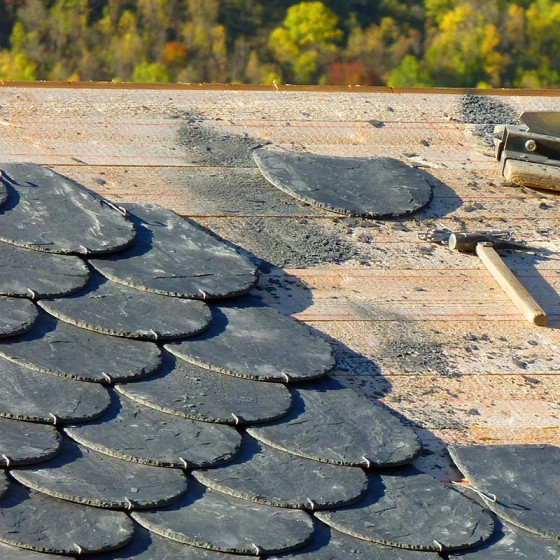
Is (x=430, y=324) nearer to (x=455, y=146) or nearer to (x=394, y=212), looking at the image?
(x=394, y=212)

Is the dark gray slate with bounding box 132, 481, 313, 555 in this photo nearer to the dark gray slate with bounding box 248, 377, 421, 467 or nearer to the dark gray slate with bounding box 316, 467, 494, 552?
the dark gray slate with bounding box 316, 467, 494, 552

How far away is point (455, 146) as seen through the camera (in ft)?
22.4

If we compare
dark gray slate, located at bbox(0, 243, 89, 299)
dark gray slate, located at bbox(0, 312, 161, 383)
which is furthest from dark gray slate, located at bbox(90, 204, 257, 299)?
dark gray slate, located at bbox(0, 312, 161, 383)

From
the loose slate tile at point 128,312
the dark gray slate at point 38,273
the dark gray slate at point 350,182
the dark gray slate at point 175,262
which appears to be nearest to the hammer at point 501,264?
the dark gray slate at point 350,182

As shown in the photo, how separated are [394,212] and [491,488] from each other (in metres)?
2.27

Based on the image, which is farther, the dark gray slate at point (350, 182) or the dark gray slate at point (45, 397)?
the dark gray slate at point (350, 182)

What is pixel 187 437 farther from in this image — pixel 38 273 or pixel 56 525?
pixel 38 273

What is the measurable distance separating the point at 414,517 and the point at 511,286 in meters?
1.86

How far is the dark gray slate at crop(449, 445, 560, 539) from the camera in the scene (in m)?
3.85

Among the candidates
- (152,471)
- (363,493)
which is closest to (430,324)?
(363,493)

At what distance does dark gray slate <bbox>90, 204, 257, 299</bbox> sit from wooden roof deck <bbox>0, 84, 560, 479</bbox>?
22 cm

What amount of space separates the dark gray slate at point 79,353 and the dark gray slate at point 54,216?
0.52 meters

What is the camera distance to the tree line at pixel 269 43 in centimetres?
4850

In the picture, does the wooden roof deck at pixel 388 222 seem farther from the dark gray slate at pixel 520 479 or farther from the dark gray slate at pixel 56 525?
the dark gray slate at pixel 56 525
